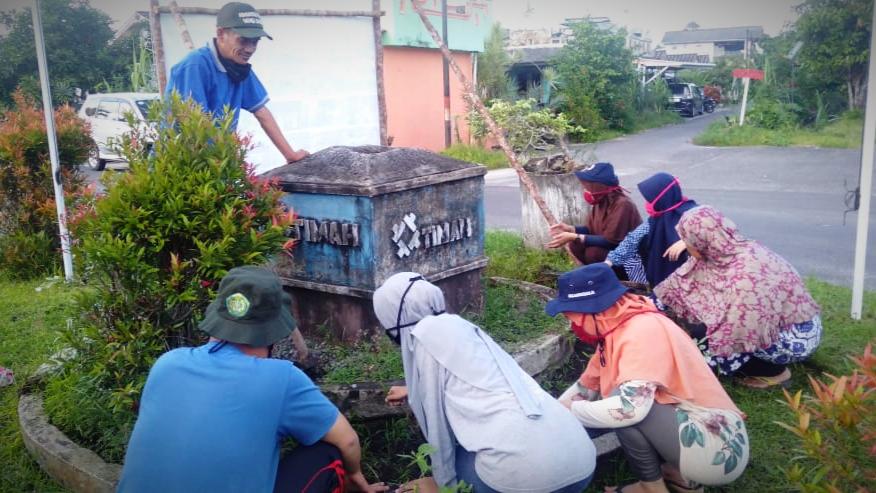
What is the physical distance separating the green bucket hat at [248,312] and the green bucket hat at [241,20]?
6.78ft

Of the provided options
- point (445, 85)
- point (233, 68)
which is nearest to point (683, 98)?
point (445, 85)

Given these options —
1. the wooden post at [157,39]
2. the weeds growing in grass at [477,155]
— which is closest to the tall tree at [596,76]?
the weeds growing in grass at [477,155]

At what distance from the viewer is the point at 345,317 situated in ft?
13.6

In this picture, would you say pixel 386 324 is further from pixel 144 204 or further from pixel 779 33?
pixel 779 33

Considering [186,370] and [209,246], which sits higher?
[209,246]

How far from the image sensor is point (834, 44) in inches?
866

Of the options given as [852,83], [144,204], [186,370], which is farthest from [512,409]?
[852,83]

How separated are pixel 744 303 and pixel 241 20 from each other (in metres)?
3.10

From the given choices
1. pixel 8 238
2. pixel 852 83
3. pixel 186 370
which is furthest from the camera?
pixel 852 83

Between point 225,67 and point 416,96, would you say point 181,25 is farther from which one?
point 416,96

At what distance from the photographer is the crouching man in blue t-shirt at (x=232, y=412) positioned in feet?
7.76

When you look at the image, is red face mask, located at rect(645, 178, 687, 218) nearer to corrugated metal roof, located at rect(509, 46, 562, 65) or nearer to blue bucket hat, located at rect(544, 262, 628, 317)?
blue bucket hat, located at rect(544, 262, 628, 317)

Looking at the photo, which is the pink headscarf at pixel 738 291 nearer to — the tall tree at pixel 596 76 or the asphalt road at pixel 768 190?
the asphalt road at pixel 768 190

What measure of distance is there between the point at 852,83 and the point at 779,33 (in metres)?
4.29
